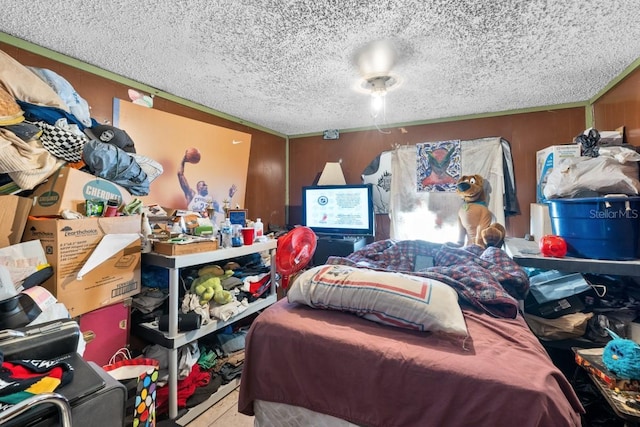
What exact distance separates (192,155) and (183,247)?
1.15 metres

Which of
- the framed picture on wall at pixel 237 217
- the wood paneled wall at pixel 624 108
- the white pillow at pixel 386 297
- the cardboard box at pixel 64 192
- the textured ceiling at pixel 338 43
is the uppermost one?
the textured ceiling at pixel 338 43

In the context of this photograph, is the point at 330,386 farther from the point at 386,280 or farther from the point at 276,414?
the point at 386,280

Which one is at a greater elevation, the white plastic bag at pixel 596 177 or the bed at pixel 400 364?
the white plastic bag at pixel 596 177

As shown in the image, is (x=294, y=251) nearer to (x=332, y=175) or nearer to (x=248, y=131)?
(x=332, y=175)

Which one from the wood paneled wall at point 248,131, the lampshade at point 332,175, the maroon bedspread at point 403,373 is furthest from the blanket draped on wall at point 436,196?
the maroon bedspread at point 403,373

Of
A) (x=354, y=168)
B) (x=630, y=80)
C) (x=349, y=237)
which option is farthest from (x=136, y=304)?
(x=630, y=80)

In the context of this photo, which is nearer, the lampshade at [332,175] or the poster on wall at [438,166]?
the poster on wall at [438,166]

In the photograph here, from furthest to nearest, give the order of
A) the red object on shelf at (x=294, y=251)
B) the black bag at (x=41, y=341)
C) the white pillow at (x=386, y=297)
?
1. the red object on shelf at (x=294, y=251)
2. the white pillow at (x=386, y=297)
3. the black bag at (x=41, y=341)

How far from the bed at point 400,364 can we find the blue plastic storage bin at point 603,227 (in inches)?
14.4

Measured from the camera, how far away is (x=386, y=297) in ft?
3.76

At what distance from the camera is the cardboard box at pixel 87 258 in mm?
1302

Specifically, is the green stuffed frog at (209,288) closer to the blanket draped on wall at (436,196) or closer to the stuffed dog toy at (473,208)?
the blanket draped on wall at (436,196)

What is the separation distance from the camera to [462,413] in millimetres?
833

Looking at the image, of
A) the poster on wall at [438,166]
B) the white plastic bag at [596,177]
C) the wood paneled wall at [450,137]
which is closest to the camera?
the white plastic bag at [596,177]
